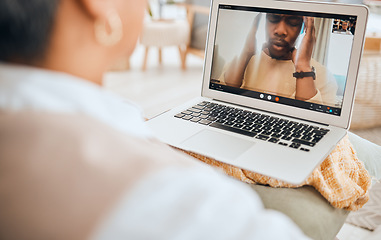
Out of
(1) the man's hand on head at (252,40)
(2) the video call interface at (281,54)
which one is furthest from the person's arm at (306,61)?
(1) the man's hand on head at (252,40)

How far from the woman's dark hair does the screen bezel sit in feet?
2.69

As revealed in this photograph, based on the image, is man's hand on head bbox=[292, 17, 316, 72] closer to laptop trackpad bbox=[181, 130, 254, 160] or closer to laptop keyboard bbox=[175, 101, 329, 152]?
laptop keyboard bbox=[175, 101, 329, 152]

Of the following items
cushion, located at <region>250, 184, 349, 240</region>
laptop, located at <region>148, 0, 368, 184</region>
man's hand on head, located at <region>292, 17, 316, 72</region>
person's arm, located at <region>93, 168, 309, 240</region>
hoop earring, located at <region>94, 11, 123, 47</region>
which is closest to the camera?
person's arm, located at <region>93, 168, 309, 240</region>

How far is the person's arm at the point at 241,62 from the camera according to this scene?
1.13 meters

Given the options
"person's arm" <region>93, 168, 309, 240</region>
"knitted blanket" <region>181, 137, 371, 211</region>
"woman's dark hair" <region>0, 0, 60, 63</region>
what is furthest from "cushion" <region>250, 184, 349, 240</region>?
"woman's dark hair" <region>0, 0, 60, 63</region>

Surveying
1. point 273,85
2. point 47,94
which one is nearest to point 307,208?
point 273,85

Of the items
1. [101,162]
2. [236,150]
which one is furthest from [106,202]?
[236,150]

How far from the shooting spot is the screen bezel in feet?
3.27

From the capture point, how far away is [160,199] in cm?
34

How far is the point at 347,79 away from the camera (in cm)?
102

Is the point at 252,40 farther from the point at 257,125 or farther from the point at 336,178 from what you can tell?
the point at 336,178

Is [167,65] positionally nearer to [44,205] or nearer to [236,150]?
[236,150]

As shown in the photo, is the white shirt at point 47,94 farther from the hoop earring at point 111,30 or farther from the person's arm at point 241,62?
the person's arm at point 241,62

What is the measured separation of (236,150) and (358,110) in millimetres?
1754
